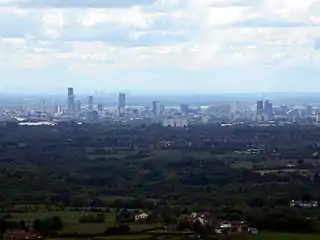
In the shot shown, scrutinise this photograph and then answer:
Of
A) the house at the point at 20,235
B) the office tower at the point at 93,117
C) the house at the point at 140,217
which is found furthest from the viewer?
the office tower at the point at 93,117

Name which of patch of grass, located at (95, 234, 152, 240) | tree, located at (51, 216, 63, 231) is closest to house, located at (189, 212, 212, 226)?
patch of grass, located at (95, 234, 152, 240)

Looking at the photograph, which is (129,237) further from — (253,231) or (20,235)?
(253,231)

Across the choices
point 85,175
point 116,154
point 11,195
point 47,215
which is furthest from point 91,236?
point 116,154

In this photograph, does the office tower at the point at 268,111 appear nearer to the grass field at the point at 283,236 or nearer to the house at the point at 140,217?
the house at the point at 140,217

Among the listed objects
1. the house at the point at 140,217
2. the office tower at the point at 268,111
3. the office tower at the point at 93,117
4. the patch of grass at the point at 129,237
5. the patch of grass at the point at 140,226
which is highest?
the patch of grass at the point at 129,237

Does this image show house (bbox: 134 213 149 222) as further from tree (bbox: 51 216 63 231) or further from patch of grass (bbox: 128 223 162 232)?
tree (bbox: 51 216 63 231)

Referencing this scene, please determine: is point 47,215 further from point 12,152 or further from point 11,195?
point 12,152

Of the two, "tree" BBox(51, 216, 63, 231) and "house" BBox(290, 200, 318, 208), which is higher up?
"tree" BBox(51, 216, 63, 231)

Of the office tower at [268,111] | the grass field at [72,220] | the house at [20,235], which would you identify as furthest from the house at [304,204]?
the office tower at [268,111]

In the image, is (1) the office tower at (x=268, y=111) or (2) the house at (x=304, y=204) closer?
(2) the house at (x=304, y=204)
